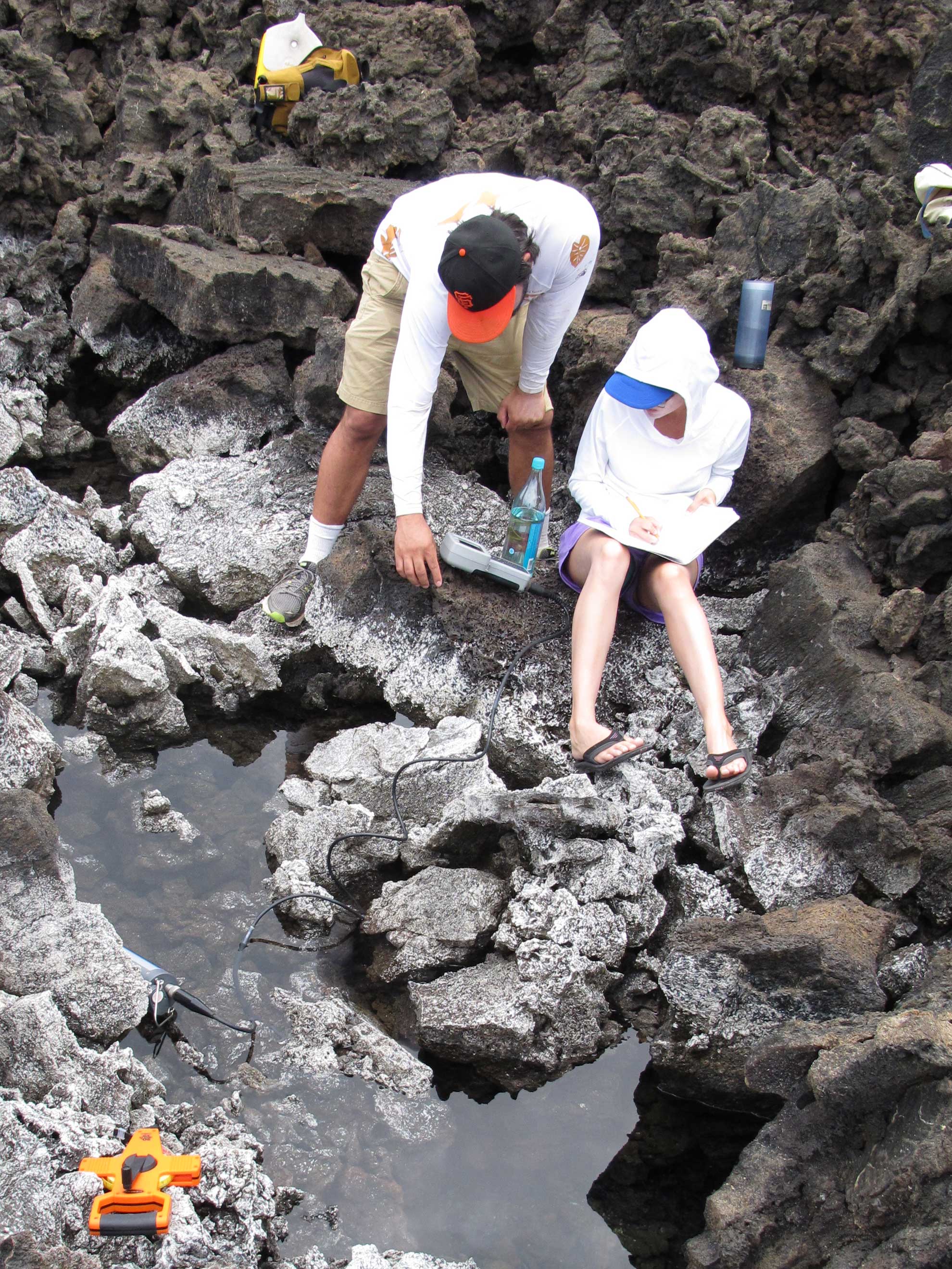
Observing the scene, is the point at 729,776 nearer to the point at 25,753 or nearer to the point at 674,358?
the point at 674,358

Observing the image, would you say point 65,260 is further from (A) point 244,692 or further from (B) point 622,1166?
(B) point 622,1166

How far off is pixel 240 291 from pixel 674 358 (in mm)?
2702

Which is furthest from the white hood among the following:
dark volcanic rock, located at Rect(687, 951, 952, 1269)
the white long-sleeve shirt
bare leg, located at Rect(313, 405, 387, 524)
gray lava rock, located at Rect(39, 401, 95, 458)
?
gray lava rock, located at Rect(39, 401, 95, 458)

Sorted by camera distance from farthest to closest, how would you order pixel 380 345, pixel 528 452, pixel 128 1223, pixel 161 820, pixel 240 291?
1. pixel 240 291
2. pixel 528 452
3. pixel 380 345
4. pixel 161 820
5. pixel 128 1223

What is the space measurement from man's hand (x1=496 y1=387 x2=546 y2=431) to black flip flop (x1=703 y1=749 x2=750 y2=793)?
5.32 ft

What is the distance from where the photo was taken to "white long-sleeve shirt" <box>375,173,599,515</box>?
3535mm

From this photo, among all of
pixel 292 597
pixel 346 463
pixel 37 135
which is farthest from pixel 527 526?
pixel 37 135

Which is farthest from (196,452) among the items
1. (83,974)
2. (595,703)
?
(83,974)

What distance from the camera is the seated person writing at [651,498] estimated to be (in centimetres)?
364

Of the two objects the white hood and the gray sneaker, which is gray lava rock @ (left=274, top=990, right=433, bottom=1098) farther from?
the white hood

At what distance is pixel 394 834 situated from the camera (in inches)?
147

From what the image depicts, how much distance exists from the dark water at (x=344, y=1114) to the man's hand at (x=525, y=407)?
1.97 m

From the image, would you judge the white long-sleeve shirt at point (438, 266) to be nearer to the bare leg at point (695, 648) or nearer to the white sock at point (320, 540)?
the white sock at point (320, 540)

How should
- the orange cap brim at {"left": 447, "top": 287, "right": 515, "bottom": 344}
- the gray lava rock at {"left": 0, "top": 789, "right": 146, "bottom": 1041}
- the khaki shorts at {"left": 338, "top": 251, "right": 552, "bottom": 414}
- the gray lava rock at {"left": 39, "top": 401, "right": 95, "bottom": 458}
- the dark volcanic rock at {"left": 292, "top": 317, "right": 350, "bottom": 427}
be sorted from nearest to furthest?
the gray lava rock at {"left": 0, "top": 789, "right": 146, "bottom": 1041}, the orange cap brim at {"left": 447, "top": 287, "right": 515, "bottom": 344}, the khaki shorts at {"left": 338, "top": 251, "right": 552, "bottom": 414}, the dark volcanic rock at {"left": 292, "top": 317, "right": 350, "bottom": 427}, the gray lava rock at {"left": 39, "top": 401, "right": 95, "bottom": 458}
